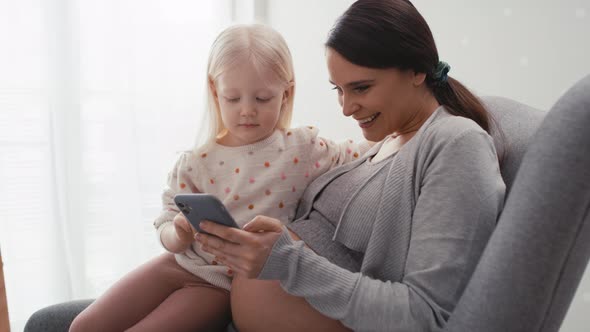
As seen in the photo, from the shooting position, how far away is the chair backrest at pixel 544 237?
0.81 meters

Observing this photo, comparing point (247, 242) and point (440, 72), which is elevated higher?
point (440, 72)

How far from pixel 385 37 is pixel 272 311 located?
24.2 inches

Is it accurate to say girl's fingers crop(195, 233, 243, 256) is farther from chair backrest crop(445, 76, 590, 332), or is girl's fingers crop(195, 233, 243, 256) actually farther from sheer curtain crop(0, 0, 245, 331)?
sheer curtain crop(0, 0, 245, 331)

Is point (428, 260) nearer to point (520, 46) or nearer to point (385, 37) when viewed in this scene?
point (385, 37)

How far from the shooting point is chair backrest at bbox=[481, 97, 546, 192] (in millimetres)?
1123

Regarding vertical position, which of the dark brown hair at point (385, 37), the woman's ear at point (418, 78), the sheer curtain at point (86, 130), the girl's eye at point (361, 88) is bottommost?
the sheer curtain at point (86, 130)

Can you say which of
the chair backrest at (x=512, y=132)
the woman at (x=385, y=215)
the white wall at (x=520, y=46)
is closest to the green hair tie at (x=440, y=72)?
the woman at (x=385, y=215)

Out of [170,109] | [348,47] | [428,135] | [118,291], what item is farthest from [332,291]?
[170,109]

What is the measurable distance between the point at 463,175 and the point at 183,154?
2.40ft

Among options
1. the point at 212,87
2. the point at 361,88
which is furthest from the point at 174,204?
the point at 361,88

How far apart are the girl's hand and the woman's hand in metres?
0.19

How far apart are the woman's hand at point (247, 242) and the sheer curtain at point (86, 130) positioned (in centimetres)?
180

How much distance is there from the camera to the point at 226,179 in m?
1.37

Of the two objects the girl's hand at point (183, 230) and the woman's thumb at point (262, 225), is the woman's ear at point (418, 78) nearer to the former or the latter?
the woman's thumb at point (262, 225)
